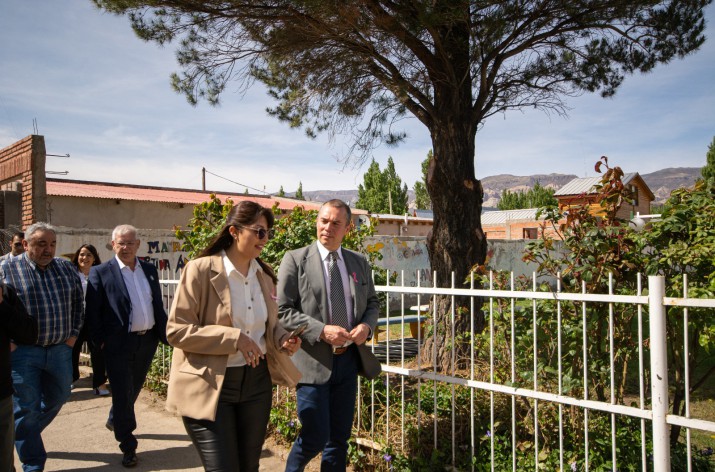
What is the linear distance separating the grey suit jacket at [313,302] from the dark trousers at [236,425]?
0.37 m

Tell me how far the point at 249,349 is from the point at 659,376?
207cm

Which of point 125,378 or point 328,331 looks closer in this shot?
point 328,331

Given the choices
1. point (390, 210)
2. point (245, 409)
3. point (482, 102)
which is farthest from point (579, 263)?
Answer: point (390, 210)

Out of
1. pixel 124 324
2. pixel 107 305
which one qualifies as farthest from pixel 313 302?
pixel 107 305

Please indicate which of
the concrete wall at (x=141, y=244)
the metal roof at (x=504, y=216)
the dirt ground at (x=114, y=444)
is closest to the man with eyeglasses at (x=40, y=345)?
the dirt ground at (x=114, y=444)

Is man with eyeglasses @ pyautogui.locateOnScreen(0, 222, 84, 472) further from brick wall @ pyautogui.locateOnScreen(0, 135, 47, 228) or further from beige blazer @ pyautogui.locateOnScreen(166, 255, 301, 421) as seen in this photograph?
brick wall @ pyautogui.locateOnScreen(0, 135, 47, 228)

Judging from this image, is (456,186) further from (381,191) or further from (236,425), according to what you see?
(381,191)

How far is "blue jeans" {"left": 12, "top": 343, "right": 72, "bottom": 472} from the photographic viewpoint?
4.11 m

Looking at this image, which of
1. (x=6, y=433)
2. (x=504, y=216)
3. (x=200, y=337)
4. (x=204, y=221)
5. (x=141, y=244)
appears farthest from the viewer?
(x=504, y=216)

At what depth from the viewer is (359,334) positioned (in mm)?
3387

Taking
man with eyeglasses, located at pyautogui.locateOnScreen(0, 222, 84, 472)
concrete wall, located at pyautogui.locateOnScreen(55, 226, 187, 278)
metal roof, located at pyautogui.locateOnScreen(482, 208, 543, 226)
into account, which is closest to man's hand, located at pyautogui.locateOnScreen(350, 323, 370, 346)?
man with eyeglasses, located at pyautogui.locateOnScreen(0, 222, 84, 472)

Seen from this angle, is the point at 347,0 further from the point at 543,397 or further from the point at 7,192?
the point at 7,192

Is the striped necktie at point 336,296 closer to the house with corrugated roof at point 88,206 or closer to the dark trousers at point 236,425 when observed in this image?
the dark trousers at point 236,425

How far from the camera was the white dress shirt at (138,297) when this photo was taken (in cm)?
475
